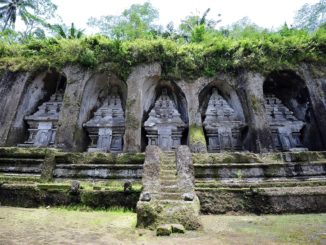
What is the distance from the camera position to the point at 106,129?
11.1 metres

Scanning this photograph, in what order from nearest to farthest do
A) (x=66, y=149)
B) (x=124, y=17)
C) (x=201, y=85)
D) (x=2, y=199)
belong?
(x=2, y=199)
(x=66, y=149)
(x=201, y=85)
(x=124, y=17)

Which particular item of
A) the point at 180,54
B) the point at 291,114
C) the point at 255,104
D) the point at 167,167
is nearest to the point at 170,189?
the point at 167,167

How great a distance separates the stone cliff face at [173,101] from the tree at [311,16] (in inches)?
488

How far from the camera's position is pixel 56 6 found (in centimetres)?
2086

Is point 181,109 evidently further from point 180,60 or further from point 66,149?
point 66,149

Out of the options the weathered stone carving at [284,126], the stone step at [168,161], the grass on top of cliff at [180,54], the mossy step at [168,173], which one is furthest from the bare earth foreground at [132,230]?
the grass on top of cliff at [180,54]

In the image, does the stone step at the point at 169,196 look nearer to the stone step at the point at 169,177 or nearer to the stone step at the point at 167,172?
the stone step at the point at 169,177

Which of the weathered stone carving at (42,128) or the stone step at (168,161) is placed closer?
the stone step at (168,161)

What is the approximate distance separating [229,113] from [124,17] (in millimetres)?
13499

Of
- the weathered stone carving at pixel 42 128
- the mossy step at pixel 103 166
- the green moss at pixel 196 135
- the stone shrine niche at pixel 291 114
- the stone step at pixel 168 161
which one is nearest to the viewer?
the stone step at pixel 168 161

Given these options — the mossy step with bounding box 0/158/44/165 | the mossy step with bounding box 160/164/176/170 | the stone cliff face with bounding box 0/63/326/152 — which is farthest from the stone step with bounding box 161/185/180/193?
the stone cliff face with bounding box 0/63/326/152

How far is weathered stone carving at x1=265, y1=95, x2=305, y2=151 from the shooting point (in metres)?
10.6

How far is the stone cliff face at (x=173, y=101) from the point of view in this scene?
960cm

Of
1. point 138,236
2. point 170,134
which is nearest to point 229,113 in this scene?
point 170,134
